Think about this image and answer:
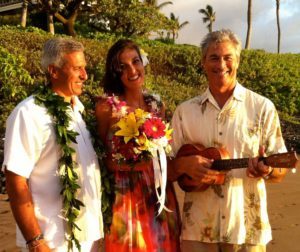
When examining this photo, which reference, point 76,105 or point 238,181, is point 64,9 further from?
point 238,181

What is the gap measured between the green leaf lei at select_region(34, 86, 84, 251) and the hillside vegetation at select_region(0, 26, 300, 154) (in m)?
7.18

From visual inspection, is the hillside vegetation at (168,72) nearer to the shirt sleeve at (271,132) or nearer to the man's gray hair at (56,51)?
the man's gray hair at (56,51)

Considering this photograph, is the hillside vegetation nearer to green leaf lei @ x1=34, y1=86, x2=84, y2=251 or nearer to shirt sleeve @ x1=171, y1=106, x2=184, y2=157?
shirt sleeve @ x1=171, y1=106, x2=184, y2=157

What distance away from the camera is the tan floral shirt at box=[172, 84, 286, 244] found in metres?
3.36

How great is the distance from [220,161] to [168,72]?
514 inches

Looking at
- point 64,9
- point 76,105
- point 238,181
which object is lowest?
point 238,181

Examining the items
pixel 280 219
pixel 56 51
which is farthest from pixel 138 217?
pixel 280 219

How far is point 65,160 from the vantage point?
3018 millimetres

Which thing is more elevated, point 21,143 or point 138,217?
point 21,143

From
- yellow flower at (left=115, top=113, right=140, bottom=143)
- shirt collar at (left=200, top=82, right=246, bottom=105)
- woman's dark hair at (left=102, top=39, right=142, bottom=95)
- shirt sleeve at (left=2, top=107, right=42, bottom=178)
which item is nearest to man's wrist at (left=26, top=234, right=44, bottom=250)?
shirt sleeve at (left=2, top=107, right=42, bottom=178)

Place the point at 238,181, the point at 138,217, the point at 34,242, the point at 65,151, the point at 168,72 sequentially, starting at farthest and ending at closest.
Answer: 1. the point at 168,72
2. the point at 138,217
3. the point at 238,181
4. the point at 65,151
5. the point at 34,242

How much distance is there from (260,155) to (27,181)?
149cm

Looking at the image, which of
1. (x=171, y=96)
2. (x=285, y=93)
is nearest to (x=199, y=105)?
(x=171, y=96)

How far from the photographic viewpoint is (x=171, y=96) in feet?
45.9
